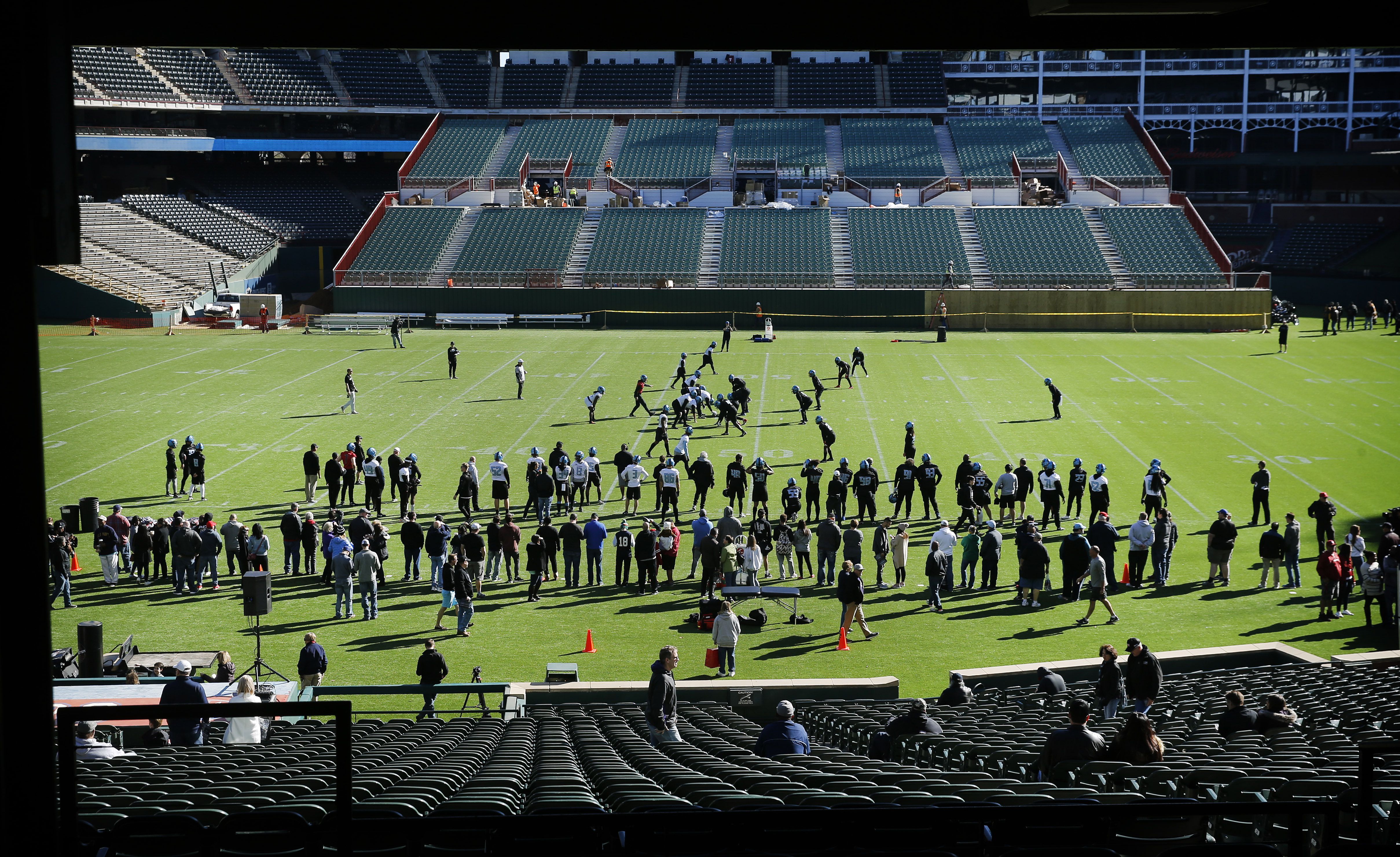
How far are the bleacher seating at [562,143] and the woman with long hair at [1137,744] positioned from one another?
61321 millimetres

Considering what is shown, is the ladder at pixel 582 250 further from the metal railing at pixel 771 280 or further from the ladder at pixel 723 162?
the ladder at pixel 723 162

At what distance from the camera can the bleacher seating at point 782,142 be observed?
224 feet

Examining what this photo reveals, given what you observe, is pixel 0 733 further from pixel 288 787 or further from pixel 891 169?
pixel 891 169

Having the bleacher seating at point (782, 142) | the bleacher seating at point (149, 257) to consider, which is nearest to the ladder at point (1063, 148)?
the bleacher seating at point (782, 142)

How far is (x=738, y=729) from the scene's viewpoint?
13.1 metres

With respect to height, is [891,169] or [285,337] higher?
[891,169]

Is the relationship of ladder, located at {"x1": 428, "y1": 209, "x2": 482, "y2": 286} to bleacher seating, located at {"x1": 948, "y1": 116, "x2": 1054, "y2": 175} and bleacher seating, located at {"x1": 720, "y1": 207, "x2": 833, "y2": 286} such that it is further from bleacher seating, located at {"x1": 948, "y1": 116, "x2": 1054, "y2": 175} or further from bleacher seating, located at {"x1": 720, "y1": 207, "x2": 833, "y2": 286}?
bleacher seating, located at {"x1": 948, "y1": 116, "x2": 1054, "y2": 175}

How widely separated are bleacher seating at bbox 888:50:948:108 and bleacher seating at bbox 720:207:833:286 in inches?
676

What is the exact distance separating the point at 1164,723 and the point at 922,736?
3.08 m

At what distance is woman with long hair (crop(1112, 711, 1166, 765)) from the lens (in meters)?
9.27

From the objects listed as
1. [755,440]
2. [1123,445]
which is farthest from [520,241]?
[1123,445]

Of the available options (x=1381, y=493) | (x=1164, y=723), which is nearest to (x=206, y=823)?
(x=1164, y=723)

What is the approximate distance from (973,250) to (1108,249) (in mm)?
6017

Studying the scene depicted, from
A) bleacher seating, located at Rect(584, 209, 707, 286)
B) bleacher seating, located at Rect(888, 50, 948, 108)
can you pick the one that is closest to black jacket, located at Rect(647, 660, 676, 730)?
bleacher seating, located at Rect(584, 209, 707, 286)
